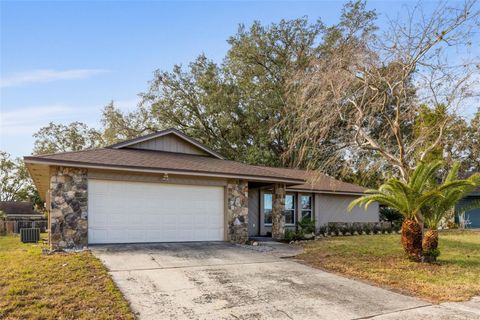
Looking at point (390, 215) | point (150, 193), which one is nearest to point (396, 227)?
point (390, 215)

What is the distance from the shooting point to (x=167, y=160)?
42.7ft

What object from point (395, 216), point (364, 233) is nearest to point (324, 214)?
point (364, 233)

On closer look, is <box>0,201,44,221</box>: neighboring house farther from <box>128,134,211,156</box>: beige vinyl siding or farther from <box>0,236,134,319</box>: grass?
<box>0,236,134,319</box>: grass

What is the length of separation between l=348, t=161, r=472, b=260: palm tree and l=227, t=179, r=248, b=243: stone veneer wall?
470 centimetres

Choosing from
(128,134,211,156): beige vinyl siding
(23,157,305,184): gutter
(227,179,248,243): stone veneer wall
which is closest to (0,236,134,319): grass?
(23,157,305,184): gutter

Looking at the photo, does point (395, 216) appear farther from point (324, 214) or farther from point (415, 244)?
point (415, 244)

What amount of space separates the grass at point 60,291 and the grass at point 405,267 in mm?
5532

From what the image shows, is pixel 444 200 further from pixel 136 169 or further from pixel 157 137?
pixel 157 137

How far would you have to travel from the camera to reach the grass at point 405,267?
7.75 metres

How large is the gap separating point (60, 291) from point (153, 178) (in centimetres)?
572

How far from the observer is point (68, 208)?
35.2ft

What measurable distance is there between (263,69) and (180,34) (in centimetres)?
1409

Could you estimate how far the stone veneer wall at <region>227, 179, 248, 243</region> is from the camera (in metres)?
13.3

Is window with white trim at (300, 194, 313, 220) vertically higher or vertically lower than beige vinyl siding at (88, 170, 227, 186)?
lower
